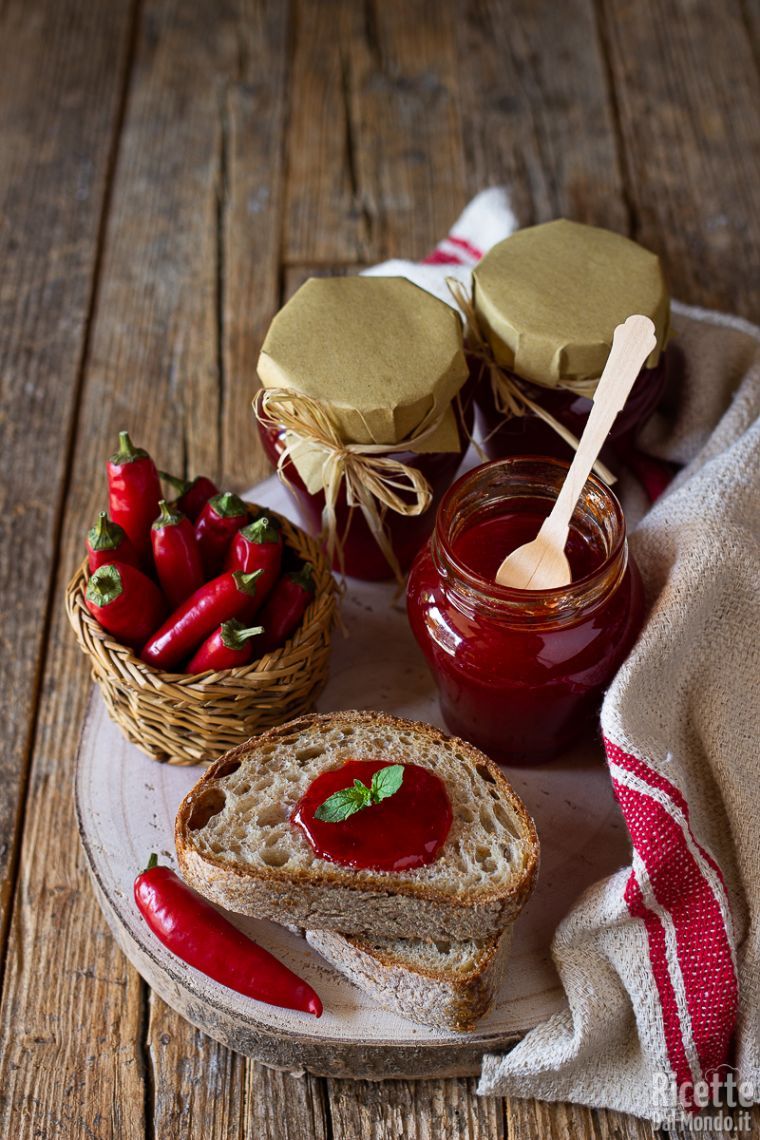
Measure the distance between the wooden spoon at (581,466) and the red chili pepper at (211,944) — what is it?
658mm

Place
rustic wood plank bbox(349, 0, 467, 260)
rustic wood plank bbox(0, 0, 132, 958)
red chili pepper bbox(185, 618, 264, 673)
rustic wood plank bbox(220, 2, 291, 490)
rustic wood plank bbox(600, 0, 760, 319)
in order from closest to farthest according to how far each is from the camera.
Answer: red chili pepper bbox(185, 618, 264, 673)
rustic wood plank bbox(0, 0, 132, 958)
rustic wood plank bbox(220, 2, 291, 490)
rustic wood plank bbox(600, 0, 760, 319)
rustic wood plank bbox(349, 0, 467, 260)

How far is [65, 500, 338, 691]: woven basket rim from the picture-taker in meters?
1.80

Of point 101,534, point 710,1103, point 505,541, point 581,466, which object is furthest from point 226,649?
point 710,1103

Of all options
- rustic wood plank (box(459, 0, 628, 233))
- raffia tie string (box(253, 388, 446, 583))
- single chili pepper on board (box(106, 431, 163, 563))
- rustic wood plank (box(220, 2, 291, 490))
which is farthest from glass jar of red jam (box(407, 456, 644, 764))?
rustic wood plank (box(459, 0, 628, 233))

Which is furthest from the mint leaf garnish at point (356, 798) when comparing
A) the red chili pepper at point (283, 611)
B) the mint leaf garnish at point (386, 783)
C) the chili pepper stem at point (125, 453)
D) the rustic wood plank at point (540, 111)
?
the rustic wood plank at point (540, 111)

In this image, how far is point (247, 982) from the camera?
176cm

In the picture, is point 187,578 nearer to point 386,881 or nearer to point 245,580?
point 245,580

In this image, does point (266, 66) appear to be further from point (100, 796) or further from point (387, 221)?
point (100, 796)

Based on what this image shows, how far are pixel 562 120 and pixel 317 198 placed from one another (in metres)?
0.73

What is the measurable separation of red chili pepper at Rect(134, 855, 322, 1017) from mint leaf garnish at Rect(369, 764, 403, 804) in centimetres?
31

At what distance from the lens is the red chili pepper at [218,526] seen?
1.92m

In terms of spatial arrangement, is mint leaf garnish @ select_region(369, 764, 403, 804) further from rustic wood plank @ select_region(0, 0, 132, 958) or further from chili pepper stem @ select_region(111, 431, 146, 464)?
rustic wood plank @ select_region(0, 0, 132, 958)

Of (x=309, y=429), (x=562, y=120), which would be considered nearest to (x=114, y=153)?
(x=562, y=120)

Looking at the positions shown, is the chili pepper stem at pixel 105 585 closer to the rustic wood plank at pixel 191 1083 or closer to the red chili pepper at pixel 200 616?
the red chili pepper at pixel 200 616
